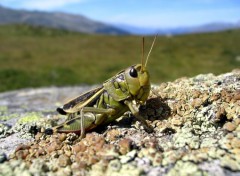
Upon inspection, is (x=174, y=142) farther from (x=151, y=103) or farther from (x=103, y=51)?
(x=103, y=51)

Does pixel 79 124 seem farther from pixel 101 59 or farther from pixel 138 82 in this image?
A: pixel 101 59

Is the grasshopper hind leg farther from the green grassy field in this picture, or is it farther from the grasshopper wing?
the green grassy field

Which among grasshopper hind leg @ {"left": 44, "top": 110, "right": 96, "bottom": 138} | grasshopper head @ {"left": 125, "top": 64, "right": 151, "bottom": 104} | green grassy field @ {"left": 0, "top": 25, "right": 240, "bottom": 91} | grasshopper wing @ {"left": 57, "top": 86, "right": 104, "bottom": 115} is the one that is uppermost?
grasshopper head @ {"left": 125, "top": 64, "right": 151, "bottom": 104}

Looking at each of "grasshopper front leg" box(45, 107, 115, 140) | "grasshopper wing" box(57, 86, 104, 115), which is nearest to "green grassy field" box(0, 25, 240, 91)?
"grasshopper wing" box(57, 86, 104, 115)

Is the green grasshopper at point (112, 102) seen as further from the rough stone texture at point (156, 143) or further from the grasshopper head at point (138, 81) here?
the rough stone texture at point (156, 143)

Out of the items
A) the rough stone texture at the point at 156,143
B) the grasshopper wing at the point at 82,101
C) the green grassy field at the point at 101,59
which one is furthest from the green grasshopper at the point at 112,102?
the green grassy field at the point at 101,59
